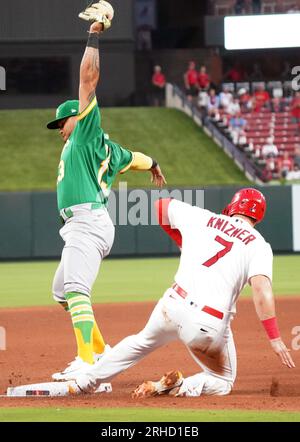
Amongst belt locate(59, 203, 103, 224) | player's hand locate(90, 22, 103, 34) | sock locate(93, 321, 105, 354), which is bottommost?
sock locate(93, 321, 105, 354)

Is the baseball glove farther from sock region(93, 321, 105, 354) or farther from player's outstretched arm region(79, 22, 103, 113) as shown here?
sock region(93, 321, 105, 354)

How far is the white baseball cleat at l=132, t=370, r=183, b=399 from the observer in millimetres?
6379

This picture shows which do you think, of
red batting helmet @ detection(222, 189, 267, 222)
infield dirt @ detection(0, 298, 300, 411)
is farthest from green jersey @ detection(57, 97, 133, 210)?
infield dirt @ detection(0, 298, 300, 411)

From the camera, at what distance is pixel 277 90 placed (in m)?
28.8

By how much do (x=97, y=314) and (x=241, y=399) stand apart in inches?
214

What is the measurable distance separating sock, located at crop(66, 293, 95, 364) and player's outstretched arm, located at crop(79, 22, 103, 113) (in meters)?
1.26

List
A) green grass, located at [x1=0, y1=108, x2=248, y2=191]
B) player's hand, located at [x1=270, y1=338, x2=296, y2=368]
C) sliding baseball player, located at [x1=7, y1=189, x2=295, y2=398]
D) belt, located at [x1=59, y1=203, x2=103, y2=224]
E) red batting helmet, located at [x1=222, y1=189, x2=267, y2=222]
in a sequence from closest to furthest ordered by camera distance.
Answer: player's hand, located at [x1=270, y1=338, x2=296, y2=368], sliding baseball player, located at [x1=7, y1=189, x2=295, y2=398], red batting helmet, located at [x1=222, y1=189, x2=267, y2=222], belt, located at [x1=59, y1=203, x2=103, y2=224], green grass, located at [x1=0, y1=108, x2=248, y2=191]

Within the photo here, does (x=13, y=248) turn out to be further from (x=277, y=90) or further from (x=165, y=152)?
(x=277, y=90)

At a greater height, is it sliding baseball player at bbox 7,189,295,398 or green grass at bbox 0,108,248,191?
sliding baseball player at bbox 7,189,295,398

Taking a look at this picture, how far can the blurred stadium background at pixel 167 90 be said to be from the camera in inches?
1066

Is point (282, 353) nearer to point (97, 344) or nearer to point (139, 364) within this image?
point (97, 344)

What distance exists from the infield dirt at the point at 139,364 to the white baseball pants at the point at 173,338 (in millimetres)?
200

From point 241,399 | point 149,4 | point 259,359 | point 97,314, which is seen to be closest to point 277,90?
point 149,4

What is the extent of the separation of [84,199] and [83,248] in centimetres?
34
